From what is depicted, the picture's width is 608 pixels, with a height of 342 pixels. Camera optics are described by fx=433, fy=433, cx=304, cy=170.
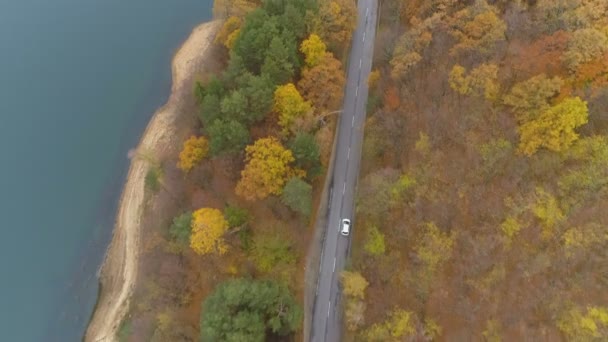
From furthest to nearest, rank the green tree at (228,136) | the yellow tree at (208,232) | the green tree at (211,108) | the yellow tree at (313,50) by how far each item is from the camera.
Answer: the yellow tree at (313,50) < the green tree at (211,108) < the green tree at (228,136) < the yellow tree at (208,232)

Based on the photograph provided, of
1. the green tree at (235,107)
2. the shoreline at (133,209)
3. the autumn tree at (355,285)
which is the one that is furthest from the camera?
the shoreline at (133,209)

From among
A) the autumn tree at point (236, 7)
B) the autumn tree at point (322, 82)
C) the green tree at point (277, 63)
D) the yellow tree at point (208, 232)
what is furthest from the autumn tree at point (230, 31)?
the yellow tree at point (208, 232)


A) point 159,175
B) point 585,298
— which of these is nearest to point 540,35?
point 585,298

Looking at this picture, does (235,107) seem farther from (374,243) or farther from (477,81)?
(477,81)

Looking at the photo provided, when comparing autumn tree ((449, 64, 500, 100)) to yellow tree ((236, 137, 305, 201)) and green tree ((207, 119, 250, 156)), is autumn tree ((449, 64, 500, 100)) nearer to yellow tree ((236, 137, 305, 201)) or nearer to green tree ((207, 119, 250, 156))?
yellow tree ((236, 137, 305, 201))

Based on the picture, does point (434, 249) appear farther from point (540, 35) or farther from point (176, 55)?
point (176, 55)

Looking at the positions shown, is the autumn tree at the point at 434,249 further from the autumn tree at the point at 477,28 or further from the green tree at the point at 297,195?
the autumn tree at the point at 477,28

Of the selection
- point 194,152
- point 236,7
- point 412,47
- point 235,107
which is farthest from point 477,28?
point 194,152
